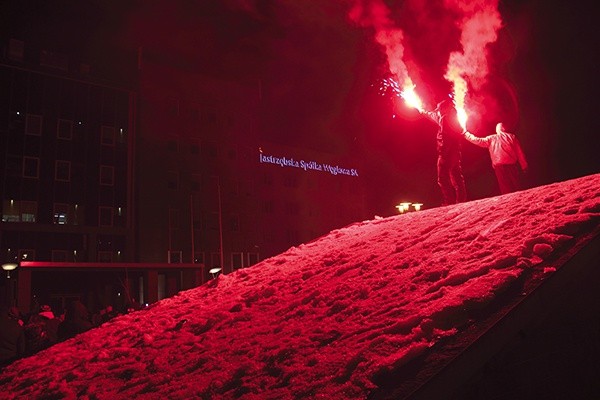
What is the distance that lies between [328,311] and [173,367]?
6.34 feet

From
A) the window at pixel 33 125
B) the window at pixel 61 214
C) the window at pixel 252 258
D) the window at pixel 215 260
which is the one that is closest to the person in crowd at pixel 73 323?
the window at pixel 61 214

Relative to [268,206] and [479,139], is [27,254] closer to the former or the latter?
[268,206]

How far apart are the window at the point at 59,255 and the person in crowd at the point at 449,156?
28576mm

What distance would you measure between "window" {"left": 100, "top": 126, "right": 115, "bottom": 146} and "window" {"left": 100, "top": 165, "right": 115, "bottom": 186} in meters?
1.94

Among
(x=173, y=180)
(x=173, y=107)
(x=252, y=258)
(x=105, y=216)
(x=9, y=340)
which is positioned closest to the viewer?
(x=9, y=340)

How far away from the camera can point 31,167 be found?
34625mm

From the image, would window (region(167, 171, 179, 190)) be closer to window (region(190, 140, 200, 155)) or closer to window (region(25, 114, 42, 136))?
window (region(190, 140, 200, 155))

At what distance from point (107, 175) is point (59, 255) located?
281 inches

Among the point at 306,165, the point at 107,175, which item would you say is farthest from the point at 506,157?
the point at 306,165

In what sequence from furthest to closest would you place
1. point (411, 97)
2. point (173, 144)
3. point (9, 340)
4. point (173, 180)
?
1. point (173, 144)
2. point (173, 180)
3. point (411, 97)
4. point (9, 340)

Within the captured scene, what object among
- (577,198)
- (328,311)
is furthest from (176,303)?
(577,198)

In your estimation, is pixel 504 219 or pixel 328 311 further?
pixel 504 219

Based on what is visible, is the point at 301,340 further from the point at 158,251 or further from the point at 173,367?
the point at 158,251

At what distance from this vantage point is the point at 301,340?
5312 millimetres
